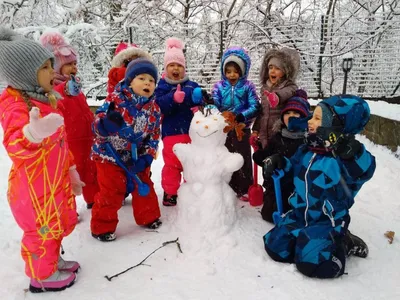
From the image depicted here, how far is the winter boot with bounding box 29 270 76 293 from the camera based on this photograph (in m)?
2.11

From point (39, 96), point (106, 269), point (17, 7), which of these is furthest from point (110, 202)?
point (17, 7)

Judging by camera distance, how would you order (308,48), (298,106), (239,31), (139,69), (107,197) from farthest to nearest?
(239,31) → (308,48) → (298,106) → (107,197) → (139,69)

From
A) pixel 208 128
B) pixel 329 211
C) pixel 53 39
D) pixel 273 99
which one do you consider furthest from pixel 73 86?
pixel 329 211

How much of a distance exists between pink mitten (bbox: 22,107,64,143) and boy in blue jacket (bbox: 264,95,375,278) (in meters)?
1.48

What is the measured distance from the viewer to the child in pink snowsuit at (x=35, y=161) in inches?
74.2

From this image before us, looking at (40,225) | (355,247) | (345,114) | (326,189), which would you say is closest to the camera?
(40,225)

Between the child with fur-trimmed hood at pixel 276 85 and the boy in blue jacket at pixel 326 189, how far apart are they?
78cm

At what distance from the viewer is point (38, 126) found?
1.74m

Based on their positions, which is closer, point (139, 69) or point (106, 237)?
point (139, 69)

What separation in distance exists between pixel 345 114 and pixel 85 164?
231 centimetres

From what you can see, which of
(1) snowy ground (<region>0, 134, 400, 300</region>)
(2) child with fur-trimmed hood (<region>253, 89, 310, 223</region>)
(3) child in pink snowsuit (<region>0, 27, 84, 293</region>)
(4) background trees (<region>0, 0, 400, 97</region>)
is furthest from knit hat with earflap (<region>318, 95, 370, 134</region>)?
(4) background trees (<region>0, 0, 400, 97</region>)

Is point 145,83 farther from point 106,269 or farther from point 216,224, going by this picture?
point 106,269

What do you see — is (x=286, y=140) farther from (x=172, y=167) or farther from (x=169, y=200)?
(x=169, y=200)

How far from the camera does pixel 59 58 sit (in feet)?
10.3
